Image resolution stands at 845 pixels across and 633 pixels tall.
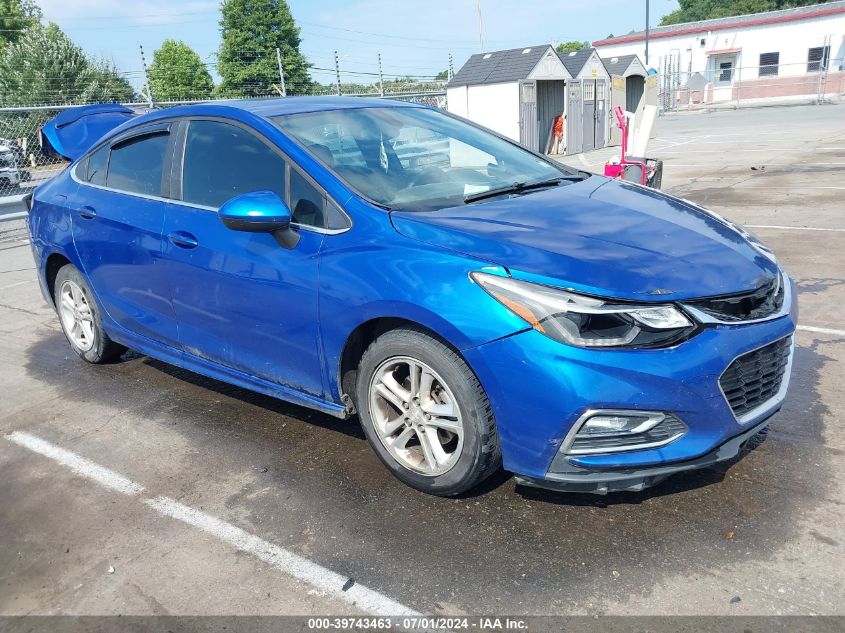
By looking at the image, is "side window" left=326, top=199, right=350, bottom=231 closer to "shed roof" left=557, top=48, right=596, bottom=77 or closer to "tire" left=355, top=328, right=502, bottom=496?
"tire" left=355, top=328, right=502, bottom=496

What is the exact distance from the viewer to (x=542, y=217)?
317 cm

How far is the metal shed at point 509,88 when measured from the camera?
19.3 m

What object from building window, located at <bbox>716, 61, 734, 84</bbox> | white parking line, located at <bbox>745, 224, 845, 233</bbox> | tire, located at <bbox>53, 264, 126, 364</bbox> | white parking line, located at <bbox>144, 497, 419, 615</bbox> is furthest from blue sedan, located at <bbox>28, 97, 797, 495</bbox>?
building window, located at <bbox>716, 61, 734, 84</bbox>

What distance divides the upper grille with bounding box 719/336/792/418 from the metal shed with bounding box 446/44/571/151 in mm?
16565

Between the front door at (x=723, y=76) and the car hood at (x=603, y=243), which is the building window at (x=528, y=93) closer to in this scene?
the car hood at (x=603, y=243)

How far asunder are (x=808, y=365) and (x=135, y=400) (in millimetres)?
4217

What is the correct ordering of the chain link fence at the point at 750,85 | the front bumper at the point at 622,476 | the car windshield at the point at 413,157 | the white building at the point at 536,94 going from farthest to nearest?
the chain link fence at the point at 750,85 < the white building at the point at 536,94 < the car windshield at the point at 413,157 < the front bumper at the point at 622,476

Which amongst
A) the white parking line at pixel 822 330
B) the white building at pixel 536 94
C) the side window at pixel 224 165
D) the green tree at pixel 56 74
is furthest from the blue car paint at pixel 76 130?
the green tree at pixel 56 74

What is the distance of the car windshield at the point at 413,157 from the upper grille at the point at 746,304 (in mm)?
1242

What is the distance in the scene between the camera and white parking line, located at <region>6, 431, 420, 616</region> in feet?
8.47

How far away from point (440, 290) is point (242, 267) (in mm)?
1208

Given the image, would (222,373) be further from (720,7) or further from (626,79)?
(720,7)

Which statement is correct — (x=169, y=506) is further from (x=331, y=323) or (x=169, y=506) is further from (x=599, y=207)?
(x=599, y=207)

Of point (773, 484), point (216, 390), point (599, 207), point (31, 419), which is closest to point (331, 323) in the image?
point (599, 207)
